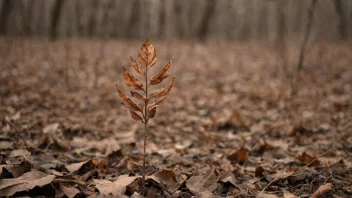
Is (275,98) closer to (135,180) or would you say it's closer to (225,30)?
(135,180)

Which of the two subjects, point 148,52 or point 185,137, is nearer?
point 148,52

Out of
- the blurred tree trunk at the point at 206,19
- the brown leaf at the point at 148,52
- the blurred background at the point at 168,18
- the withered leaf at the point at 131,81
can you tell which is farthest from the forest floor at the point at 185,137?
the blurred background at the point at 168,18

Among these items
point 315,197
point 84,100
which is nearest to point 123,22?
point 84,100

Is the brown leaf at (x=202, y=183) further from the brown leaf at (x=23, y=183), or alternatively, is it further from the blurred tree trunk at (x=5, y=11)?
the blurred tree trunk at (x=5, y=11)

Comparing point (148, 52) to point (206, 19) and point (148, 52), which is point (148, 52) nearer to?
point (148, 52)

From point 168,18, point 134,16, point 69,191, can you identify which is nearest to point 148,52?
point 69,191

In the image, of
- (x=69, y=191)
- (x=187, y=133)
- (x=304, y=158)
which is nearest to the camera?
(x=69, y=191)
